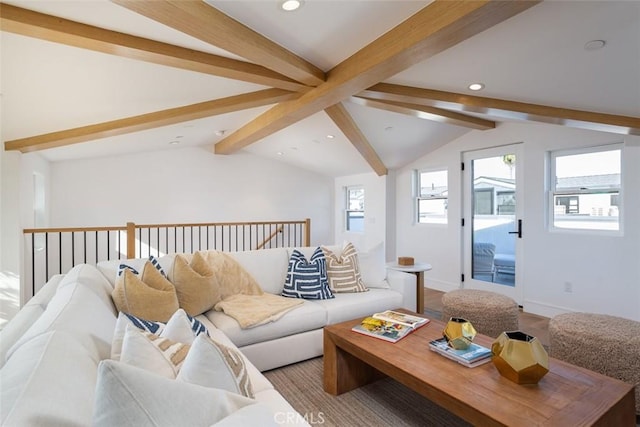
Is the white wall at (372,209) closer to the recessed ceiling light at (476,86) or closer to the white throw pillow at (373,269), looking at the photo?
the white throw pillow at (373,269)

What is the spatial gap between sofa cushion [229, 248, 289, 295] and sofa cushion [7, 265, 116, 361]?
148cm

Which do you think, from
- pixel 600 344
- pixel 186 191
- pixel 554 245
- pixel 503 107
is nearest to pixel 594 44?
pixel 503 107

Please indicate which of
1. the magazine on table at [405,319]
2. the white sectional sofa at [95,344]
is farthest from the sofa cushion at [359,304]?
the magazine on table at [405,319]

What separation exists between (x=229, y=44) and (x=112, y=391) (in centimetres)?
202

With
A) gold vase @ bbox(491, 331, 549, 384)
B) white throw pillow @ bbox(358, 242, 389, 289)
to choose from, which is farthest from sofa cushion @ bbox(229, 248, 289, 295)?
gold vase @ bbox(491, 331, 549, 384)

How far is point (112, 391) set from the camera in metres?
0.70

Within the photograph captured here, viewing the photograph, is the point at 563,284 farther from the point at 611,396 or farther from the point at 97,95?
the point at 97,95

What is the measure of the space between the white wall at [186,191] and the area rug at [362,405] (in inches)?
175

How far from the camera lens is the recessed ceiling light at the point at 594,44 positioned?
1966mm

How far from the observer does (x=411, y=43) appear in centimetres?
205

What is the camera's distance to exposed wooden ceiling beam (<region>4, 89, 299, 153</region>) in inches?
136

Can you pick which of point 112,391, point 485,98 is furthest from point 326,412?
point 485,98

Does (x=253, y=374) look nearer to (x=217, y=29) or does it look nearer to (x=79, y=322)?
(x=79, y=322)

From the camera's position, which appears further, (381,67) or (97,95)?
(97,95)
